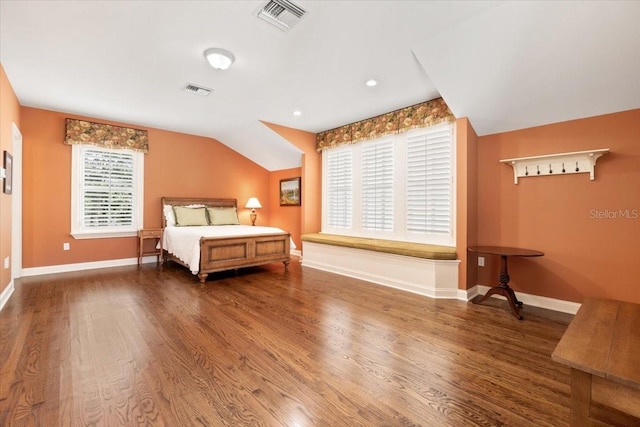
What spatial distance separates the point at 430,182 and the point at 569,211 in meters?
1.49

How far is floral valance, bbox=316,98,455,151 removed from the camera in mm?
3780

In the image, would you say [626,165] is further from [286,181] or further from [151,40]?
[286,181]

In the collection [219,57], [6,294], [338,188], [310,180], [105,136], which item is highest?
[219,57]

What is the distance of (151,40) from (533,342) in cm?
418

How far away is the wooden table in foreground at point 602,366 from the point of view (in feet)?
3.50

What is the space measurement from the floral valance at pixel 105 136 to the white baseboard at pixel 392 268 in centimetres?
362

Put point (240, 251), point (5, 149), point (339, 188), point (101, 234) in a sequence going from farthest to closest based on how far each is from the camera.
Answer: point (339, 188)
point (101, 234)
point (240, 251)
point (5, 149)

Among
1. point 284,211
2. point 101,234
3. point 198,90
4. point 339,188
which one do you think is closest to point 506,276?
point 339,188

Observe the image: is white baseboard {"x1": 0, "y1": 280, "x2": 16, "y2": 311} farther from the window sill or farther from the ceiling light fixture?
the ceiling light fixture

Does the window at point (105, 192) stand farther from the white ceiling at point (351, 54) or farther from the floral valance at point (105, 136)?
the white ceiling at point (351, 54)

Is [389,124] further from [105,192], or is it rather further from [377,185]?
[105,192]

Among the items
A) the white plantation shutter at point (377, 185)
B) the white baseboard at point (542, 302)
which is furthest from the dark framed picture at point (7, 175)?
the white baseboard at point (542, 302)

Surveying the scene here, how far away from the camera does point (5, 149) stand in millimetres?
3258

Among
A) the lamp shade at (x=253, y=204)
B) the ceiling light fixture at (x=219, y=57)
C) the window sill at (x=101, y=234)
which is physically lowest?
the window sill at (x=101, y=234)
